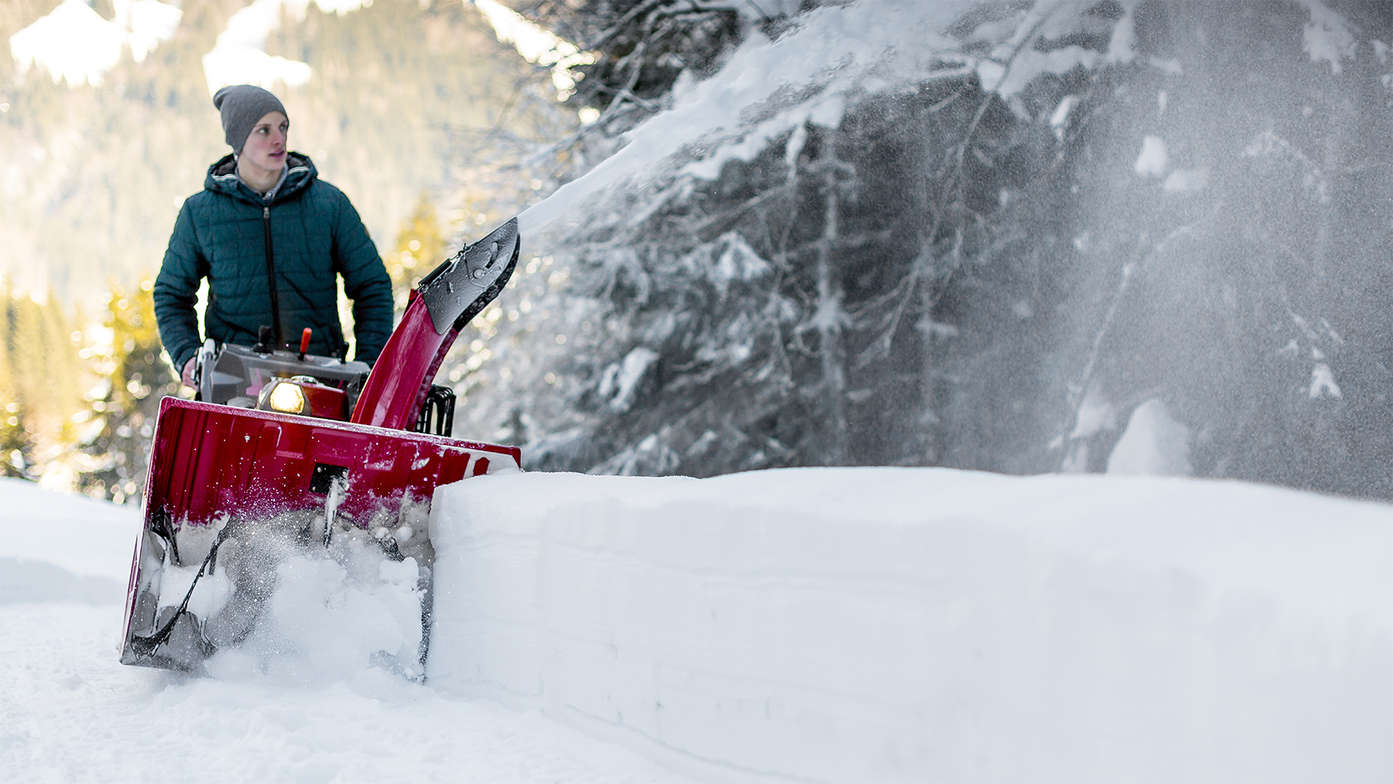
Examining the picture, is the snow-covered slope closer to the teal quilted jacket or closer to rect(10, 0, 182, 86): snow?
the teal quilted jacket

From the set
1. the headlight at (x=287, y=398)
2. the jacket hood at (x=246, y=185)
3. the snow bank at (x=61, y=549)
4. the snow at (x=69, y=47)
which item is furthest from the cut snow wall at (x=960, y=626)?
the snow at (x=69, y=47)

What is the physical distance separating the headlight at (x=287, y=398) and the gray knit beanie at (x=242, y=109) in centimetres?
87

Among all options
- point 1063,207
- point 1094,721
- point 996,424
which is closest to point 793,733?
point 1094,721

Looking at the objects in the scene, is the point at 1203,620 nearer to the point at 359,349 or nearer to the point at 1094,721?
the point at 1094,721

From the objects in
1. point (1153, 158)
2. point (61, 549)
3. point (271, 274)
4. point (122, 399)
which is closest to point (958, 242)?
point (1153, 158)

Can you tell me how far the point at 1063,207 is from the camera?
707cm

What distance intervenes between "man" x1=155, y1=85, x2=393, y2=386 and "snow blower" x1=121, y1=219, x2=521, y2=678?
16.2 inches

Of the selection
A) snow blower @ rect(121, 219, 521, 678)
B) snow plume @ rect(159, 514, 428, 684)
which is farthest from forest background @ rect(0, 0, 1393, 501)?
snow plume @ rect(159, 514, 428, 684)

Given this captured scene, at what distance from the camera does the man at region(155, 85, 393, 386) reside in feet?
12.1

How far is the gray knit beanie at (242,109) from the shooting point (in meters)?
3.63

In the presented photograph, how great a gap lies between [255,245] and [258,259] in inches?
1.8

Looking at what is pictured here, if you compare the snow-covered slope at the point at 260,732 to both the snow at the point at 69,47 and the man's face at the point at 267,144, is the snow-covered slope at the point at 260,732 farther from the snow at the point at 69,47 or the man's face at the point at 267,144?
the snow at the point at 69,47

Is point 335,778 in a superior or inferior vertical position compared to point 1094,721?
inferior

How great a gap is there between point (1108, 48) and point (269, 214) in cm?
433
